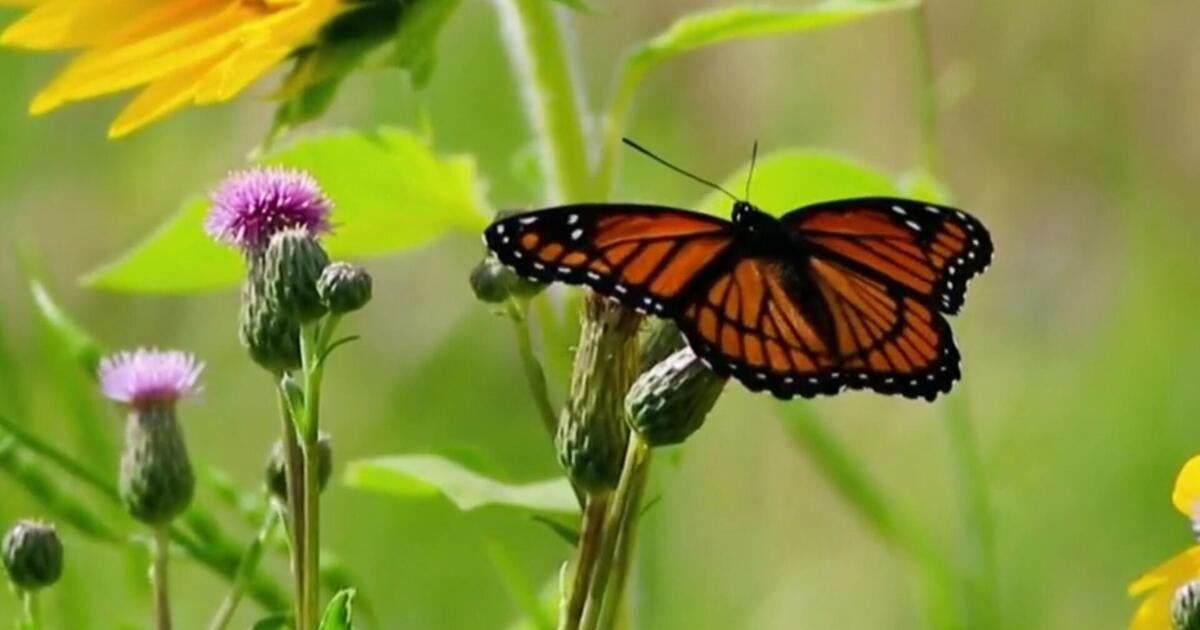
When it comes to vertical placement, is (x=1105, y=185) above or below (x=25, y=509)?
below

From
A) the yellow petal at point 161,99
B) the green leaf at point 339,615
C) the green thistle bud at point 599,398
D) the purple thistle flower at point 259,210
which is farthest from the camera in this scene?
the yellow petal at point 161,99

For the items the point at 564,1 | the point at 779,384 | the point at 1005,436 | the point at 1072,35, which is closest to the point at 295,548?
the point at 779,384

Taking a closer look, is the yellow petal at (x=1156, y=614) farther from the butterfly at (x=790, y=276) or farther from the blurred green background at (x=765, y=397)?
the blurred green background at (x=765, y=397)

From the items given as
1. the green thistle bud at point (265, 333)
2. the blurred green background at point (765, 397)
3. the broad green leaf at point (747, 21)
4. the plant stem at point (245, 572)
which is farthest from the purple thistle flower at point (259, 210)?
the blurred green background at point (765, 397)

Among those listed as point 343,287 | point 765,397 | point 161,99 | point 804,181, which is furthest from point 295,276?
point 765,397

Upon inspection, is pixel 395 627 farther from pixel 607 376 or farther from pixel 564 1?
pixel 607 376

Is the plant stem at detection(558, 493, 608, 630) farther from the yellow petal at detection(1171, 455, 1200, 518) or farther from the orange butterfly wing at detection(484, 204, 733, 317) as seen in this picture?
the yellow petal at detection(1171, 455, 1200, 518)
